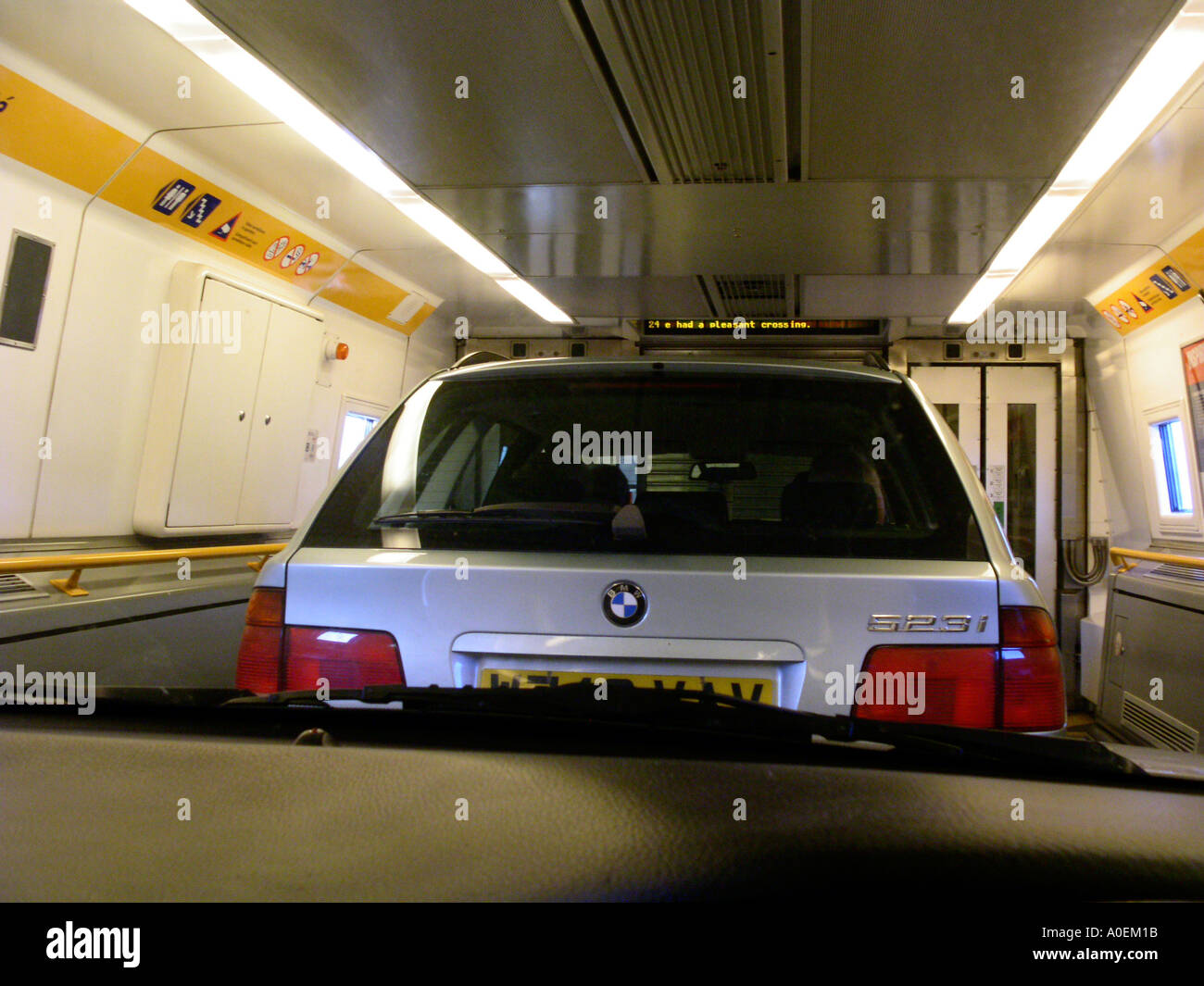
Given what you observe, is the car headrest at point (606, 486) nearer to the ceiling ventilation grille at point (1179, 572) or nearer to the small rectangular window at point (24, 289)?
the small rectangular window at point (24, 289)

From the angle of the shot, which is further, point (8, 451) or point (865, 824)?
point (8, 451)

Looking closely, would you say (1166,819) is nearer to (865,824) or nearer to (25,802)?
(865,824)

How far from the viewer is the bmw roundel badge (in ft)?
6.25

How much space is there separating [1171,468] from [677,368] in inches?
285

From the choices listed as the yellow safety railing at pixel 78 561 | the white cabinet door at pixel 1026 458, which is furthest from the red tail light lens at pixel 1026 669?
the white cabinet door at pixel 1026 458

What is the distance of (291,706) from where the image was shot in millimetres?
1722

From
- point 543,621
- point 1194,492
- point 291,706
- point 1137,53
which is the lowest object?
point 291,706

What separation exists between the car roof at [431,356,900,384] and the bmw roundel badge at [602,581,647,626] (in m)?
0.74

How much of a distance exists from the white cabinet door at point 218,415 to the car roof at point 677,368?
3.85 m

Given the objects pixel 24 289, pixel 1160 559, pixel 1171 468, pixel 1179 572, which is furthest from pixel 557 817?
pixel 1171 468

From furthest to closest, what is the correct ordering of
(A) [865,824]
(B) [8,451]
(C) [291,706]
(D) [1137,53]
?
(B) [8,451] < (D) [1137,53] < (C) [291,706] < (A) [865,824]

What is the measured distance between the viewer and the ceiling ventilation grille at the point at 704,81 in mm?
3213
